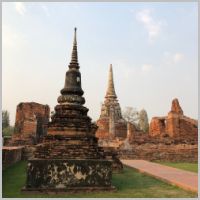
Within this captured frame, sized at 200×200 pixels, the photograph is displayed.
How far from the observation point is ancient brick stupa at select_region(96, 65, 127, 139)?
3035 cm

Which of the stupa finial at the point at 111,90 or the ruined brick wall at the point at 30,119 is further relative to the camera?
the stupa finial at the point at 111,90

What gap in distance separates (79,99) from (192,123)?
1603cm

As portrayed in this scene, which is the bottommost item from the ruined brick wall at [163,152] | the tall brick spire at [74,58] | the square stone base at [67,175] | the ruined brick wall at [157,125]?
the ruined brick wall at [163,152]

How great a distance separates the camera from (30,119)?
19391mm

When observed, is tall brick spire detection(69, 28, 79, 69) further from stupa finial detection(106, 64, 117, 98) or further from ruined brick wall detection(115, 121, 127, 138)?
stupa finial detection(106, 64, 117, 98)

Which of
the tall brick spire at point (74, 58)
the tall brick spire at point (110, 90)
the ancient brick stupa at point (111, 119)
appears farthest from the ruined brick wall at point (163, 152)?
the tall brick spire at point (110, 90)

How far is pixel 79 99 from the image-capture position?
314 inches

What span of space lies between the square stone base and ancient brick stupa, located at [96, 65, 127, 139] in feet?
68.8

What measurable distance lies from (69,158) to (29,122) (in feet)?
42.1

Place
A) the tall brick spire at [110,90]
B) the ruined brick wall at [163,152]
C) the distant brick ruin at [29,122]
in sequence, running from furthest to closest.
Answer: the tall brick spire at [110,90]
the distant brick ruin at [29,122]
the ruined brick wall at [163,152]

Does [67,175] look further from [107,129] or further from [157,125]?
[107,129]

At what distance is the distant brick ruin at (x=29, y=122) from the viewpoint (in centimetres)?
1873

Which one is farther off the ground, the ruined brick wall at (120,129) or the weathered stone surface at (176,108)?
the weathered stone surface at (176,108)

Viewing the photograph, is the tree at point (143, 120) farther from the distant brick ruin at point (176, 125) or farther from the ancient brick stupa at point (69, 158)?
the ancient brick stupa at point (69, 158)
